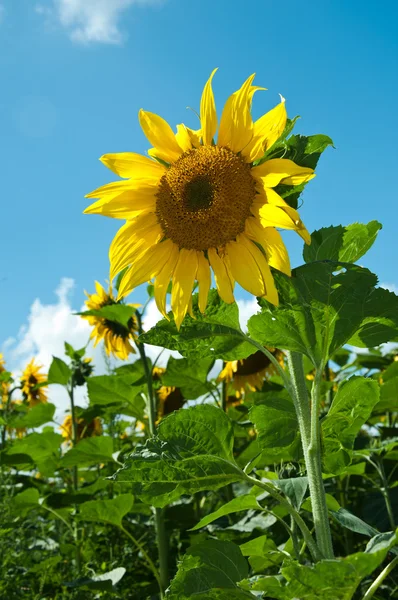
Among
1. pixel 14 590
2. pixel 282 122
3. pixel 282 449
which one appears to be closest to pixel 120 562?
pixel 14 590

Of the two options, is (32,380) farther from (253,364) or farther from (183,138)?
(183,138)

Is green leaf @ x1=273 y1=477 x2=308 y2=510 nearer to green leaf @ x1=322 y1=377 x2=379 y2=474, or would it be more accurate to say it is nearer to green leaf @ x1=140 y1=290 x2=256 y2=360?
green leaf @ x1=322 y1=377 x2=379 y2=474

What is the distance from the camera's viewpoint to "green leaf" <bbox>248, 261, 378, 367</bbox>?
1.35 meters

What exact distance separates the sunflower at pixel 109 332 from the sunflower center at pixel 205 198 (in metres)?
1.87

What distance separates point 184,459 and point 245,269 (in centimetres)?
45

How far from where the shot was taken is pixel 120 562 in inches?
112

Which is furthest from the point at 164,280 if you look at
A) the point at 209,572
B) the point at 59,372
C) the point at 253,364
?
the point at 59,372

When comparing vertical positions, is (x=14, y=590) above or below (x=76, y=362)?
below

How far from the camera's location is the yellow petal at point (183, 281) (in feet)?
5.22

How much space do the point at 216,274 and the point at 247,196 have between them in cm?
20

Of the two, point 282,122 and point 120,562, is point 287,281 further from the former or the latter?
point 120,562

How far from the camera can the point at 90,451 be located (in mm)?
2738

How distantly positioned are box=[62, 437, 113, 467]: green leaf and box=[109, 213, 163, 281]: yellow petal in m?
1.17

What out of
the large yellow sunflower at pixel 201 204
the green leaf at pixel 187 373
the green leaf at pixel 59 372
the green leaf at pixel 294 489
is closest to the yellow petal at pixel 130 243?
the large yellow sunflower at pixel 201 204
